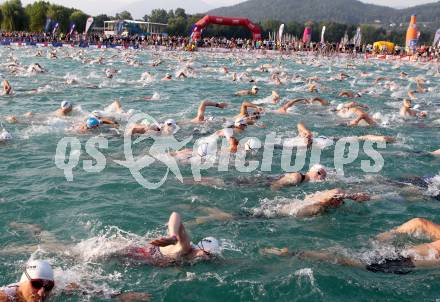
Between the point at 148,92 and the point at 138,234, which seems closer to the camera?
the point at 138,234

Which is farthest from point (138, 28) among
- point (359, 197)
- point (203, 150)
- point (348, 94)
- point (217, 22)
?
point (359, 197)

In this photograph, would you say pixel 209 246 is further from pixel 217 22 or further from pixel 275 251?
pixel 217 22

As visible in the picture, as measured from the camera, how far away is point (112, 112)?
14891mm

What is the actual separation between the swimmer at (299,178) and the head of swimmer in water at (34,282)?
4887 millimetres

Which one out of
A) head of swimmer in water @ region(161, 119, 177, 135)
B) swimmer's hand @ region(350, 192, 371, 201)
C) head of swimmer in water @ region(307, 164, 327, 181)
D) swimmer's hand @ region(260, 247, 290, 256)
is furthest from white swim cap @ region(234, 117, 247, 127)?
swimmer's hand @ region(260, 247, 290, 256)

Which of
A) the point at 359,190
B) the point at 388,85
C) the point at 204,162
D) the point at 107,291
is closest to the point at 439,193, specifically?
the point at 359,190

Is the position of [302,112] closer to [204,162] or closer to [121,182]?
[204,162]

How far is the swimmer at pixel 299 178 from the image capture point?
852 cm

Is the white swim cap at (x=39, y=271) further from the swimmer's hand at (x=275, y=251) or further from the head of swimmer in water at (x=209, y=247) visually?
the swimmer's hand at (x=275, y=251)

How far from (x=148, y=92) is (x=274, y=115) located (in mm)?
7375

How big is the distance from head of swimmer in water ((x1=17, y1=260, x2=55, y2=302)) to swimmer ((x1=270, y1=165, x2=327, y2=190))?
4.89m

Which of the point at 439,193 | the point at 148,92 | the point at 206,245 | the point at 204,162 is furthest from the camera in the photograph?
the point at 148,92

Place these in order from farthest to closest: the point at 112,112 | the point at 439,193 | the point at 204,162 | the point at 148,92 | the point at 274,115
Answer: the point at 148,92
the point at 274,115
the point at 112,112
the point at 204,162
the point at 439,193

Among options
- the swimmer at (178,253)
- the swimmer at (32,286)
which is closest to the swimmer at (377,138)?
the swimmer at (178,253)
